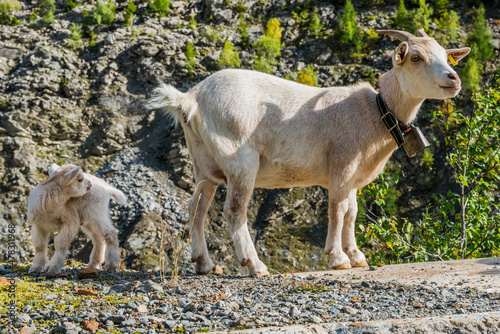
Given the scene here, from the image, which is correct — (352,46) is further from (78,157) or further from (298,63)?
(78,157)

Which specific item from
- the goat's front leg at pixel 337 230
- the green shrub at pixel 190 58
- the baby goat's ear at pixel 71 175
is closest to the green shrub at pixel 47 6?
the green shrub at pixel 190 58

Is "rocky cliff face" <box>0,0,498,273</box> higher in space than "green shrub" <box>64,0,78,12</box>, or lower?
lower

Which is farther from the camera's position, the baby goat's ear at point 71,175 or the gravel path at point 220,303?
the baby goat's ear at point 71,175

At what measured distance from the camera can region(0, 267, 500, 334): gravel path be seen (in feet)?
12.6

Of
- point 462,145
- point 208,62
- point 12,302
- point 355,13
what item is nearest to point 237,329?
point 12,302

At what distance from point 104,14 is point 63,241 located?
13013 millimetres

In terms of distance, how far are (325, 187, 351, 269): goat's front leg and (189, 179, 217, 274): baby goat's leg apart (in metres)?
1.65

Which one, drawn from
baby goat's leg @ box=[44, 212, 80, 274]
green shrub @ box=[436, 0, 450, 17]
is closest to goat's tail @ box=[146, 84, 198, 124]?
baby goat's leg @ box=[44, 212, 80, 274]

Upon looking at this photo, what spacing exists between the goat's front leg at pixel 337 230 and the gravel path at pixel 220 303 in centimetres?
64

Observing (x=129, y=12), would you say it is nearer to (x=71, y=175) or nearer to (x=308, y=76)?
(x=308, y=76)

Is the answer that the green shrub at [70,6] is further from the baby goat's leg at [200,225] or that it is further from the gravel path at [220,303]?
the gravel path at [220,303]

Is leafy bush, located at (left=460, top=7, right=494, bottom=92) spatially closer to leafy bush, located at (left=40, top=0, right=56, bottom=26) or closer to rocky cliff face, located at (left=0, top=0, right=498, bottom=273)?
rocky cliff face, located at (left=0, top=0, right=498, bottom=273)

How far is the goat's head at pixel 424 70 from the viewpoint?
5871 millimetres

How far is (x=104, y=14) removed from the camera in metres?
17.2
